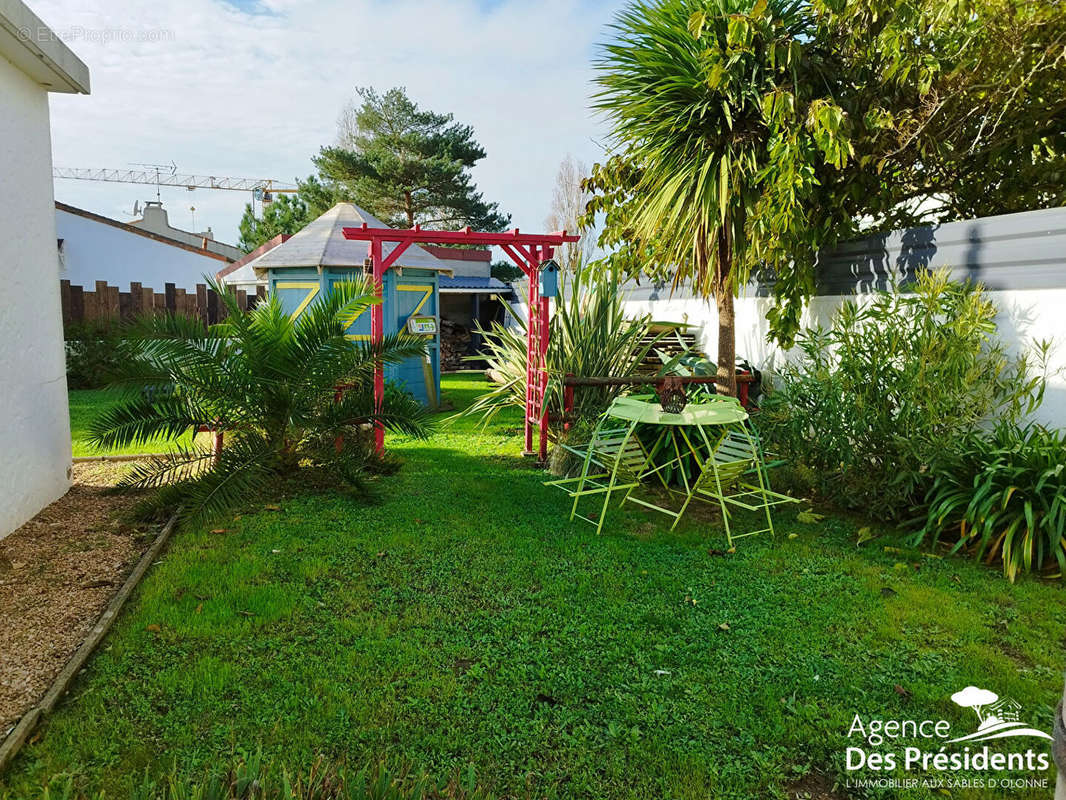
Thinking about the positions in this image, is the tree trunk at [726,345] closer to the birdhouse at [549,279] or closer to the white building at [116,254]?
the birdhouse at [549,279]

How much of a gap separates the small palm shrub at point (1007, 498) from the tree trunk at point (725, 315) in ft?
7.02

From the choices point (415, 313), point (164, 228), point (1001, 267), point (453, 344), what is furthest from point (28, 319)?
point (164, 228)

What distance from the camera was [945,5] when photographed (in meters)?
4.58

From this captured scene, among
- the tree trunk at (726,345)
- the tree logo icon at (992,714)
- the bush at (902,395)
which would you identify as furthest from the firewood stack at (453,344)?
the tree logo icon at (992,714)

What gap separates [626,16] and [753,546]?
441 cm

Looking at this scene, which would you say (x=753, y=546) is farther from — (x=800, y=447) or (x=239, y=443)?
(x=239, y=443)

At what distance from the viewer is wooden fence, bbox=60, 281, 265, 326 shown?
11.6 meters

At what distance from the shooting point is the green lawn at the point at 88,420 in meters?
5.84

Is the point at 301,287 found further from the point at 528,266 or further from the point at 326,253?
the point at 528,266

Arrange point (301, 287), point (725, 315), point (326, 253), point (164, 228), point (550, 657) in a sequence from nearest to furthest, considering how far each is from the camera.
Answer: point (550, 657) → point (725, 315) → point (326, 253) → point (301, 287) → point (164, 228)

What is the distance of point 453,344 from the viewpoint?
59.1 ft

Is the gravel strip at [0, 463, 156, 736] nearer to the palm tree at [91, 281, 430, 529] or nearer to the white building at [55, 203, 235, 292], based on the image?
the palm tree at [91, 281, 430, 529]

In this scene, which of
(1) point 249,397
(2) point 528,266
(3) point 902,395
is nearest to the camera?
(3) point 902,395

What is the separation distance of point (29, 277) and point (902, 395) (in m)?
5.97
